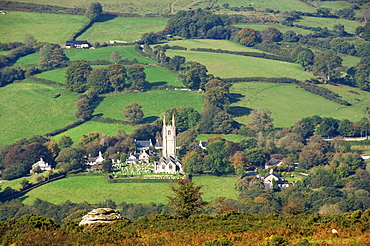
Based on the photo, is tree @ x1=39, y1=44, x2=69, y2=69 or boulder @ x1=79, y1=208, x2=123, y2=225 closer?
boulder @ x1=79, y1=208, x2=123, y2=225

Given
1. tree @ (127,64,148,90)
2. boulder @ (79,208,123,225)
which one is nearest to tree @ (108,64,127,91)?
tree @ (127,64,148,90)

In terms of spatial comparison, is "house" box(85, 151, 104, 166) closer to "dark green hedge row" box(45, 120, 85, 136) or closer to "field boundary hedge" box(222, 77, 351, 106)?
"dark green hedge row" box(45, 120, 85, 136)

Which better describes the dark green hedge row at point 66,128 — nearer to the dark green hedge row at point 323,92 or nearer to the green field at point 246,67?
the green field at point 246,67

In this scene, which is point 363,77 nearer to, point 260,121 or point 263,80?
point 263,80

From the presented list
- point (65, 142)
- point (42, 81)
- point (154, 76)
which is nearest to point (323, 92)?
point (154, 76)

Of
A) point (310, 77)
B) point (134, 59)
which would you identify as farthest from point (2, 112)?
point (310, 77)

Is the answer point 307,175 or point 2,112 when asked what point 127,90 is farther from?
point 307,175
